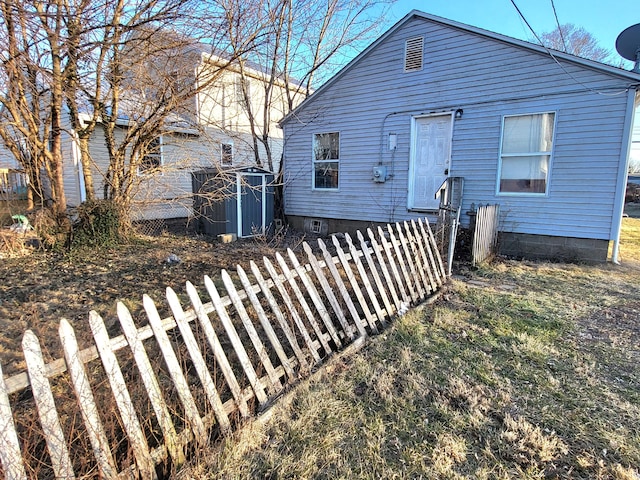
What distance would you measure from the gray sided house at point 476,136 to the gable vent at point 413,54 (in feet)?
0.08

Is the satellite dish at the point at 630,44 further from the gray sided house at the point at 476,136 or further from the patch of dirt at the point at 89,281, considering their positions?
the patch of dirt at the point at 89,281

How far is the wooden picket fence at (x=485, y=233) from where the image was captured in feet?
19.1

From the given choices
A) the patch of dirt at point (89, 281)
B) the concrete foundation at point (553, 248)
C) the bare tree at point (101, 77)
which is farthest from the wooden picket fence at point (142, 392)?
the concrete foundation at point (553, 248)

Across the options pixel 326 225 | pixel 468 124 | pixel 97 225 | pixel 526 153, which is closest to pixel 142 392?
pixel 97 225

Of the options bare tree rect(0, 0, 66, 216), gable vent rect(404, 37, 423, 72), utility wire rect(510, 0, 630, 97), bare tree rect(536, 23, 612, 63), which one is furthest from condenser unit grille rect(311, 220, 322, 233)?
bare tree rect(536, 23, 612, 63)

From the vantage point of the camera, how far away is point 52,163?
6.41m

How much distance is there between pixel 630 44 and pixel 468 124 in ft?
9.81

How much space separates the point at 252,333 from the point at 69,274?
14.3ft

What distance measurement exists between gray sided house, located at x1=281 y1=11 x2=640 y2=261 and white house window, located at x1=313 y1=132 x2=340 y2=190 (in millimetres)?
31

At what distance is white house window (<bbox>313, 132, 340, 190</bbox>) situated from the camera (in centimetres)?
971

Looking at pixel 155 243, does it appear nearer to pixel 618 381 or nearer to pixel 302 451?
pixel 302 451

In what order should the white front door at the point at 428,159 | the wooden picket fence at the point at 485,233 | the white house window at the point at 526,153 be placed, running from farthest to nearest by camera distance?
the white front door at the point at 428,159
the white house window at the point at 526,153
the wooden picket fence at the point at 485,233

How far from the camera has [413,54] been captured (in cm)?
817

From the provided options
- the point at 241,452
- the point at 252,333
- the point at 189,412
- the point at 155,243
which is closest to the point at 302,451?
the point at 241,452
